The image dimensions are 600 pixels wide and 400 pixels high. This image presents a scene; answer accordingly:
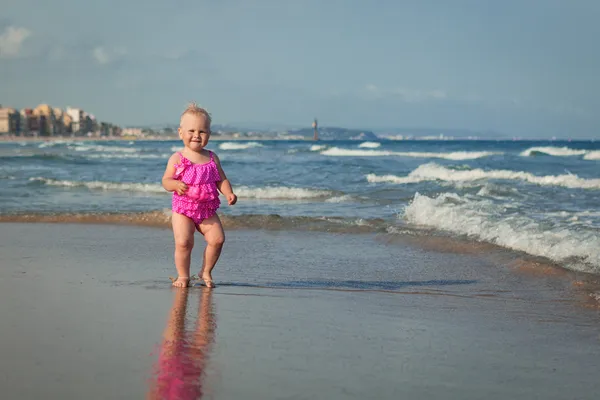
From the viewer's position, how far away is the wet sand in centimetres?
293

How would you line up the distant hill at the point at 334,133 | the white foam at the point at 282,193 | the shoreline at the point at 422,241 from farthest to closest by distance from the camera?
the distant hill at the point at 334,133 < the white foam at the point at 282,193 < the shoreline at the point at 422,241

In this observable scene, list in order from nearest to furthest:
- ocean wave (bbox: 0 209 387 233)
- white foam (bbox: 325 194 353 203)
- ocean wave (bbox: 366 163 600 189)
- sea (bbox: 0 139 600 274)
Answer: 1. sea (bbox: 0 139 600 274)
2. ocean wave (bbox: 0 209 387 233)
3. white foam (bbox: 325 194 353 203)
4. ocean wave (bbox: 366 163 600 189)

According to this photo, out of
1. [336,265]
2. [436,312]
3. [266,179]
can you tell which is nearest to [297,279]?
[336,265]

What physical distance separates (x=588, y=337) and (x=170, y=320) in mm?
2136

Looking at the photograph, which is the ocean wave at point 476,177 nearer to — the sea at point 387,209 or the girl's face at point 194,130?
the sea at point 387,209

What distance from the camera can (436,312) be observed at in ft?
14.8

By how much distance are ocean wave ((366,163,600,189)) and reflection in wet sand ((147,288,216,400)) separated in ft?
52.1

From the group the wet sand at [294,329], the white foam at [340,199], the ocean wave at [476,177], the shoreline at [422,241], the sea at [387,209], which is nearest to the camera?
the wet sand at [294,329]

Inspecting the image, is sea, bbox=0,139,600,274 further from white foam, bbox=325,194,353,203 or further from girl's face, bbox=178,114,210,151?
girl's face, bbox=178,114,210,151

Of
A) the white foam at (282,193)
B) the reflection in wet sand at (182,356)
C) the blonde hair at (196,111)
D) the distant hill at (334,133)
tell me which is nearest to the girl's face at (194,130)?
the blonde hair at (196,111)

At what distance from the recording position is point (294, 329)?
12.7 ft

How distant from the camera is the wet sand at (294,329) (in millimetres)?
2926

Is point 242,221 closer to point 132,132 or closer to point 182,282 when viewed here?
point 182,282

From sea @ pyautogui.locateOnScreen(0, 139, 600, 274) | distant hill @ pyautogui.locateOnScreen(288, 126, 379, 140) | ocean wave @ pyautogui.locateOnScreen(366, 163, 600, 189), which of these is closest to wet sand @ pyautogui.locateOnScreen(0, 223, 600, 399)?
sea @ pyautogui.locateOnScreen(0, 139, 600, 274)
